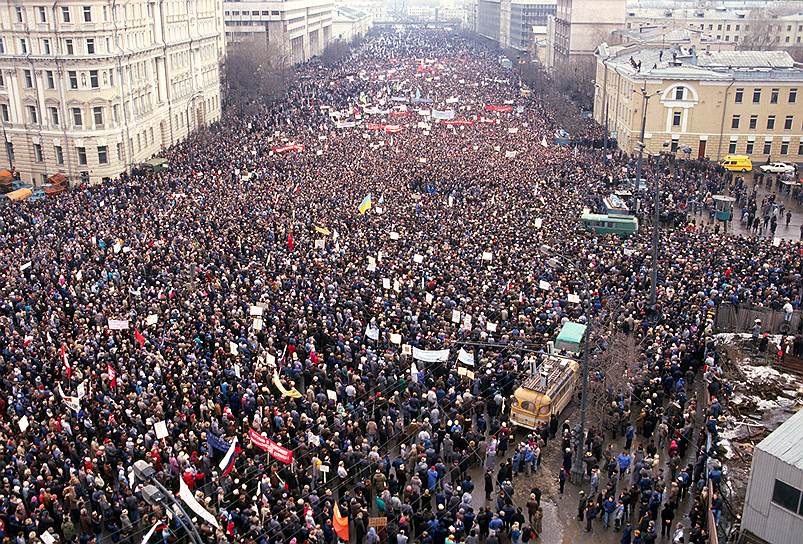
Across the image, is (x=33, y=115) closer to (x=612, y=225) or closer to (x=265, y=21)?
(x=612, y=225)

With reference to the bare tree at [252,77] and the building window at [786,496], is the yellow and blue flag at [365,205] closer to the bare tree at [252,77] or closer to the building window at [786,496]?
the building window at [786,496]

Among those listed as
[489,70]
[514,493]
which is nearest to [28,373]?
[514,493]

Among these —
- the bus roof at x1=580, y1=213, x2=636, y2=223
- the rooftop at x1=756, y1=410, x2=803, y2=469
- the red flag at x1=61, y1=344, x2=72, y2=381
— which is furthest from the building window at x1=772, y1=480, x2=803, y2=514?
the bus roof at x1=580, y1=213, x2=636, y2=223

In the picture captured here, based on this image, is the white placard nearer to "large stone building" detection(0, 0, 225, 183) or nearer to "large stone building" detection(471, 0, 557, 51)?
"large stone building" detection(0, 0, 225, 183)

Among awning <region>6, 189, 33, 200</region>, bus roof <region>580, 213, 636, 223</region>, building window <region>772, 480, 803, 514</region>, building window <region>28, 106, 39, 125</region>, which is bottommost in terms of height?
awning <region>6, 189, 33, 200</region>

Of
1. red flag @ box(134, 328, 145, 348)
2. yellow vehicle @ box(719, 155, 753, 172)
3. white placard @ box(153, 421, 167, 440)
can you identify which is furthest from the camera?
yellow vehicle @ box(719, 155, 753, 172)

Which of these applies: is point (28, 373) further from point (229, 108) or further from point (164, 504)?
point (229, 108)

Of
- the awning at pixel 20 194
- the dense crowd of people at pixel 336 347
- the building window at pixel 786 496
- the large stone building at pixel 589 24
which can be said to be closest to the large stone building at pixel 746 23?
the large stone building at pixel 589 24
